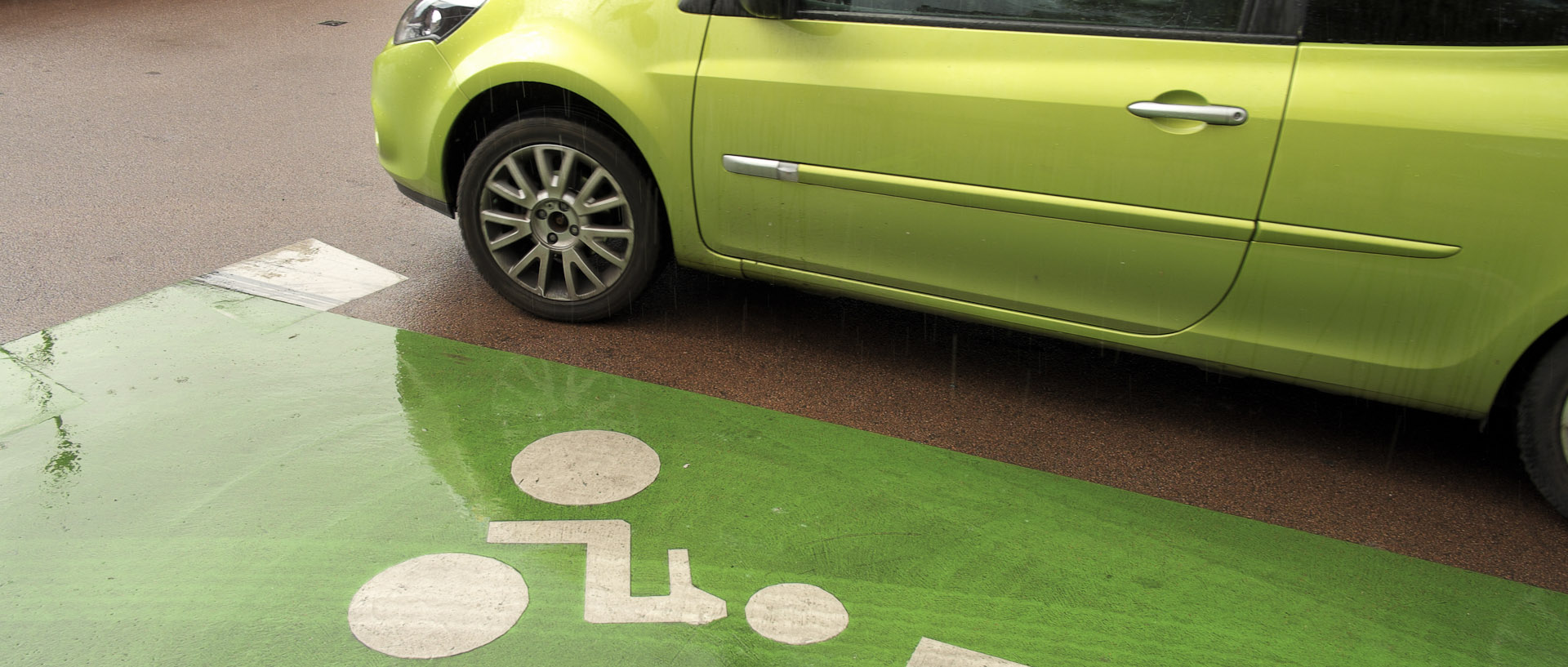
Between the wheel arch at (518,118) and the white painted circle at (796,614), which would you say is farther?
the wheel arch at (518,118)

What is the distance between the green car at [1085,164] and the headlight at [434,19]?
12 mm

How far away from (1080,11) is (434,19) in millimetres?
2259

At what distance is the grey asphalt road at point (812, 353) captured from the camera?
320 centimetres

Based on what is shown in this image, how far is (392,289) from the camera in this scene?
4.34m

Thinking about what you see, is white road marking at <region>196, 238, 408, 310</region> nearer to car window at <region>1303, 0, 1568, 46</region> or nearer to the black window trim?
the black window trim

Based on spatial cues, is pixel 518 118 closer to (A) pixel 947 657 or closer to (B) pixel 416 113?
(B) pixel 416 113

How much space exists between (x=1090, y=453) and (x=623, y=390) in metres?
1.51

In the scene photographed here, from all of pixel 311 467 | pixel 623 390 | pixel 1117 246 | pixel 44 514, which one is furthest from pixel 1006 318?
pixel 44 514

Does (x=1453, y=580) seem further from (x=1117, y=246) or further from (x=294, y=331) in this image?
(x=294, y=331)

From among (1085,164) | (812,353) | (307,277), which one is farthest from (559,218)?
(1085,164)

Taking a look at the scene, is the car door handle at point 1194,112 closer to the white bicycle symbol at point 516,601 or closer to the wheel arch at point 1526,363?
the wheel arch at point 1526,363

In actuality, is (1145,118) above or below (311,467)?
above

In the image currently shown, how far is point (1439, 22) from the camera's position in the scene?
2.73 meters

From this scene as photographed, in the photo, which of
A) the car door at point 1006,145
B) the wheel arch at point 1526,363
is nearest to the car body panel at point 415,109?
the car door at point 1006,145
